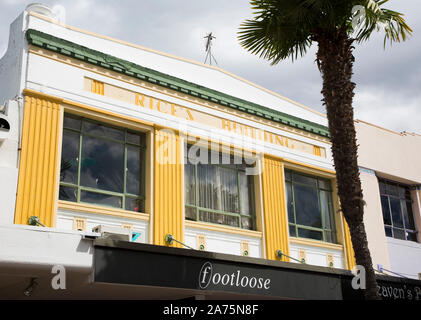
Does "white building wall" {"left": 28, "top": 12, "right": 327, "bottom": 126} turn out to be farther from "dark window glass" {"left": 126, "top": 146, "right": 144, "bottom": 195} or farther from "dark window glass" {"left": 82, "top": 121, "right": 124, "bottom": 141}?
"dark window glass" {"left": 126, "top": 146, "right": 144, "bottom": 195}

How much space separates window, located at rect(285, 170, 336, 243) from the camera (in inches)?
667

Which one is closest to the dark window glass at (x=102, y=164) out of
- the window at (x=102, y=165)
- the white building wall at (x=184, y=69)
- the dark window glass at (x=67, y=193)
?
the window at (x=102, y=165)

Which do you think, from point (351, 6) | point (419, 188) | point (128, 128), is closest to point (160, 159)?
point (128, 128)

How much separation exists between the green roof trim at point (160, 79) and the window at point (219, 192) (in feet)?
5.17

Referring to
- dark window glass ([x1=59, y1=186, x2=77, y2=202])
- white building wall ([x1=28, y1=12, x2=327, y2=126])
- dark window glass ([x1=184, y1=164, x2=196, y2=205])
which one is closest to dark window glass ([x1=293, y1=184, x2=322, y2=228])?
white building wall ([x1=28, y1=12, x2=327, y2=126])

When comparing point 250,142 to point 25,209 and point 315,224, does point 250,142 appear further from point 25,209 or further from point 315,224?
point 25,209

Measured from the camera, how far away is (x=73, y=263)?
32.7 feet

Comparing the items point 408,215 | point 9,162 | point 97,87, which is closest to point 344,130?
point 97,87

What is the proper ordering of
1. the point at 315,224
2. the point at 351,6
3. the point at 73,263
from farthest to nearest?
the point at 315,224
the point at 351,6
the point at 73,263

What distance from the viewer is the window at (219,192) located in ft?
49.2

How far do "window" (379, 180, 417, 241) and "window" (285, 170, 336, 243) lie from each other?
3027mm

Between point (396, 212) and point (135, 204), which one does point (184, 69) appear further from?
→ point (396, 212)

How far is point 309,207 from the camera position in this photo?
17547 millimetres
